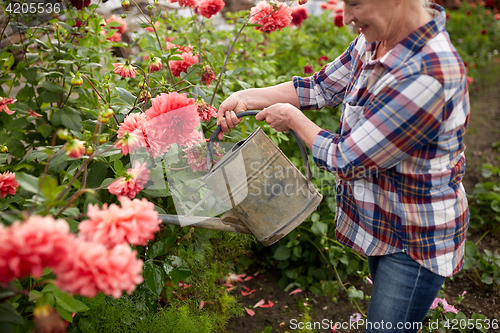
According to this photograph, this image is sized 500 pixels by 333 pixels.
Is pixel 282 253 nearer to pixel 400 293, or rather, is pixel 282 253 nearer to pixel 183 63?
pixel 400 293

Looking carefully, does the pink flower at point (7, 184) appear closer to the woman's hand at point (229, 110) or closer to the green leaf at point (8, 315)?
the green leaf at point (8, 315)

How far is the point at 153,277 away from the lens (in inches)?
47.8

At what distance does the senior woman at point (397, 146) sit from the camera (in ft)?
2.84

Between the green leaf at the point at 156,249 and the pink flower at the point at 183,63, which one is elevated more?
the pink flower at the point at 183,63

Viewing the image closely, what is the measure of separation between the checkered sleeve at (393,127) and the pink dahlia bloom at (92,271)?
628 millimetres

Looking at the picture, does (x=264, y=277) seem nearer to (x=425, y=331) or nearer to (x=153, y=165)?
(x=425, y=331)

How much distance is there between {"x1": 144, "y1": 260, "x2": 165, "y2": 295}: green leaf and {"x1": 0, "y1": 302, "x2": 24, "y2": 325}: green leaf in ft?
1.67

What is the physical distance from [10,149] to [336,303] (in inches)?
70.0

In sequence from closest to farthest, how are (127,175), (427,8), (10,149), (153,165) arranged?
(127,175) → (427,8) → (153,165) → (10,149)

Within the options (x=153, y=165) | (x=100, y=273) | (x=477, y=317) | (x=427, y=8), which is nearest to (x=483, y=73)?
(x=477, y=317)

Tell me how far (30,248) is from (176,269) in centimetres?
85

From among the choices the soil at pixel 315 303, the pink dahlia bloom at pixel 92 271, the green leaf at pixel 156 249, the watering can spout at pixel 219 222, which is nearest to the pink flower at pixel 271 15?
the watering can spout at pixel 219 222

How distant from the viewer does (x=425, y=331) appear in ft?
5.64

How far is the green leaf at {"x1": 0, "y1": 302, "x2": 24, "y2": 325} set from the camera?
2.26 feet
